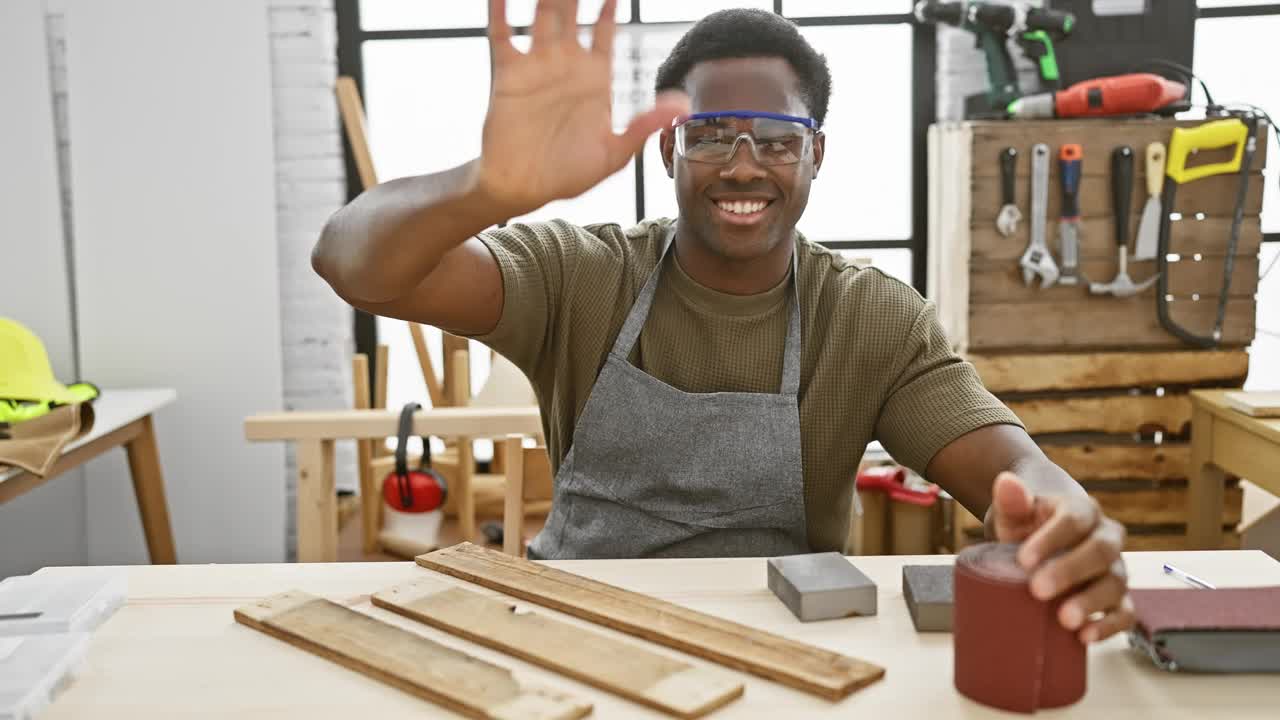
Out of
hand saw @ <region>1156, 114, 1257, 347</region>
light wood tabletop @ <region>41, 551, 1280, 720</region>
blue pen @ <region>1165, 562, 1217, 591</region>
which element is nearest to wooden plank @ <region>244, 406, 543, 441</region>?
light wood tabletop @ <region>41, 551, 1280, 720</region>

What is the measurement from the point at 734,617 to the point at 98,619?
625 millimetres

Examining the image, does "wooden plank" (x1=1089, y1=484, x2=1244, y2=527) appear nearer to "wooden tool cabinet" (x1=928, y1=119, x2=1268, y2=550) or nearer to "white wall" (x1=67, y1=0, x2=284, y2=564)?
"wooden tool cabinet" (x1=928, y1=119, x2=1268, y2=550)

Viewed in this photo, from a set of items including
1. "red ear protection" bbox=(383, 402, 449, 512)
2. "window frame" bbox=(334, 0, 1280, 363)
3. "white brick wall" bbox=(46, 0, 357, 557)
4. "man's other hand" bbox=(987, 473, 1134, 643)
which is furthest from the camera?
"window frame" bbox=(334, 0, 1280, 363)

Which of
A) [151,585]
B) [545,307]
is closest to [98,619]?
[151,585]

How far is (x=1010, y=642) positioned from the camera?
85cm

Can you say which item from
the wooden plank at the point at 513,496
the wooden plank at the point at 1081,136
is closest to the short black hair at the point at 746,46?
the wooden plank at the point at 513,496

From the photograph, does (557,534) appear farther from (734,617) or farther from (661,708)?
(661,708)

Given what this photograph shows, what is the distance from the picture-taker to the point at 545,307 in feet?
5.10

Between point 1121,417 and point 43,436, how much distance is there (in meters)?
2.71

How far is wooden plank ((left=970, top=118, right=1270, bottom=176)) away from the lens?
9.41ft

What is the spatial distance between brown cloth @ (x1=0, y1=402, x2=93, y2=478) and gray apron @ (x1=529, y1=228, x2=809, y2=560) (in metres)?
1.39

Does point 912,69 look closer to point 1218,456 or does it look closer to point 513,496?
point 1218,456

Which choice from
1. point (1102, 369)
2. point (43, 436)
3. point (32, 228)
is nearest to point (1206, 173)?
point (1102, 369)

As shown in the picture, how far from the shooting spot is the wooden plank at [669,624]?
912 millimetres
